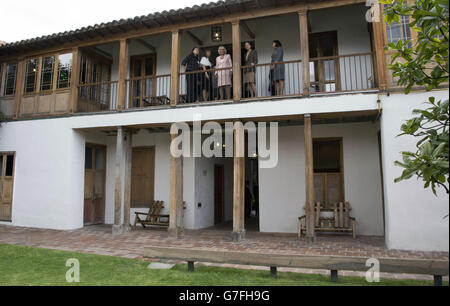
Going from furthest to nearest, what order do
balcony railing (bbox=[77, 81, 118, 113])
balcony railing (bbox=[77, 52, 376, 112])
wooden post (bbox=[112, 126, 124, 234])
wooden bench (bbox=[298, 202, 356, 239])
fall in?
balcony railing (bbox=[77, 81, 118, 113]) < wooden post (bbox=[112, 126, 124, 234]) < balcony railing (bbox=[77, 52, 376, 112]) < wooden bench (bbox=[298, 202, 356, 239])

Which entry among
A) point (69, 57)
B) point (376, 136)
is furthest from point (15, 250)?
point (376, 136)

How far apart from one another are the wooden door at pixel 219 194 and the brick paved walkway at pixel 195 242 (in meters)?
2.08

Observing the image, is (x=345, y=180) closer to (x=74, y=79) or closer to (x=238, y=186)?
(x=238, y=186)

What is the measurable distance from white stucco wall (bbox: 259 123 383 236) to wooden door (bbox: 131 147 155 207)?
3828 millimetres

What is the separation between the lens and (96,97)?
11.2 metres

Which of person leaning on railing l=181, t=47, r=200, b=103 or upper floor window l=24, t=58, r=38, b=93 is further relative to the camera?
upper floor window l=24, t=58, r=38, b=93

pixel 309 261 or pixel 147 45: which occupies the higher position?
pixel 147 45

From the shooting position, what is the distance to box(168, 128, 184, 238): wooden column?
8.54m

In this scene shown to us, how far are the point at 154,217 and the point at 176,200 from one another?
2131mm

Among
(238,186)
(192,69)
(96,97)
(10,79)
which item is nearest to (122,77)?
(192,69)

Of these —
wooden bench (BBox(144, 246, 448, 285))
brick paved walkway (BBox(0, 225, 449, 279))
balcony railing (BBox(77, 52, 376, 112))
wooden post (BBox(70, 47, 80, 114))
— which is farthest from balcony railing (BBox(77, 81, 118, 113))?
wooden bench (BBox(144, 246, 448, 285))

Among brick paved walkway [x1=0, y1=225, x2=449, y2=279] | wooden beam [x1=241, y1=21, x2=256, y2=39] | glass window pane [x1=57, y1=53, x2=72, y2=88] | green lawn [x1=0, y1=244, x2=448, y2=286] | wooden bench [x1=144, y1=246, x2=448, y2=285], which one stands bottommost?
green lawn [x1=0, y1=244, x2=448, y2=286]

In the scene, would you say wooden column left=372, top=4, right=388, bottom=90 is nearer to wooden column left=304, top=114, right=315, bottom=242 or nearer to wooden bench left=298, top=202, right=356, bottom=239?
wooden column left=304, top=114, right=315, bottom=242
